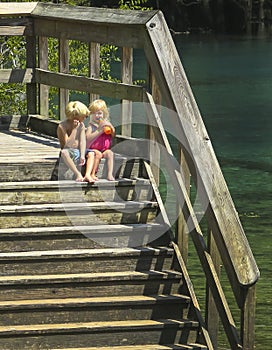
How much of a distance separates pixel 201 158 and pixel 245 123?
20.4 metres

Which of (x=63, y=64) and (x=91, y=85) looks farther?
(x=63, y=64)

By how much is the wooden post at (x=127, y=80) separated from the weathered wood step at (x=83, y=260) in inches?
52.3

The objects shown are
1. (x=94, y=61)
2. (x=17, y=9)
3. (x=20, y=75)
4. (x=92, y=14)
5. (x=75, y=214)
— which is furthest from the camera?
(x=20, y=75)

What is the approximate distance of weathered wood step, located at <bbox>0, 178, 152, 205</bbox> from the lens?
823cm

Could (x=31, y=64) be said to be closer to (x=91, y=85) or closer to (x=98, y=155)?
(x=91, y=85)

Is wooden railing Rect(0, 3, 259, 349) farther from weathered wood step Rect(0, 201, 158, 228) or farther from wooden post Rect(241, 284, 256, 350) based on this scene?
weathered wood step Rect(0, 201, 158, 228)

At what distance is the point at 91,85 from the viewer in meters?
9.50

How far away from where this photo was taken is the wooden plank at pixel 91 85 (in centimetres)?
869

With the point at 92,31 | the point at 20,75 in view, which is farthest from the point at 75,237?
the point at 20,75

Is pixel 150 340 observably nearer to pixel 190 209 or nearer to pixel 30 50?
pixel 190 209

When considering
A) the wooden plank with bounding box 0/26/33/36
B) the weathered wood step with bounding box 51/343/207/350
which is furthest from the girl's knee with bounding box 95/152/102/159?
the wooden plank with bounding box 0/26/33/36

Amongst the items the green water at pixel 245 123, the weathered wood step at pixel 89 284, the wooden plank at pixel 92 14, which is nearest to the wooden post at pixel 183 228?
the weathered wood step at pixel 89 284

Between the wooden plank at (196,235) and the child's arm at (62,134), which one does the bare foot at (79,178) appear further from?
the wooden plank at (196,235)

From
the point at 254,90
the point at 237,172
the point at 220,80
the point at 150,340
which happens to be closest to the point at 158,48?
the point at 150,340
